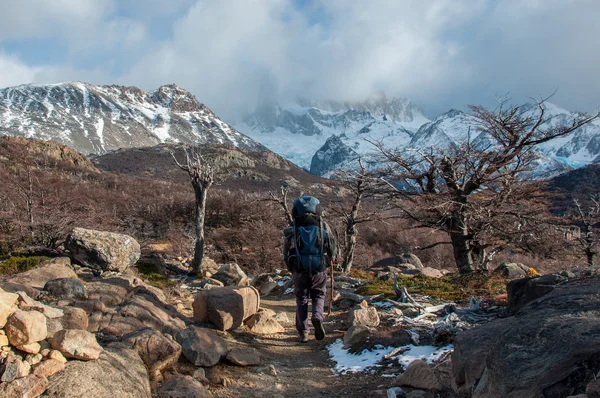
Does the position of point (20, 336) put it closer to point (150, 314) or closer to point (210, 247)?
point (150, 314)

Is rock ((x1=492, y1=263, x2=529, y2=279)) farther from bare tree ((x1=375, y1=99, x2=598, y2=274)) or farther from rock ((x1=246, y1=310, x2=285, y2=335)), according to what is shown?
rock ((x1=246, y1=310, x2=285, y2=335))

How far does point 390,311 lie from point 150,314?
4.00 meters

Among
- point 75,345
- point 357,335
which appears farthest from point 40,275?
point 357,335

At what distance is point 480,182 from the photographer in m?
9.98

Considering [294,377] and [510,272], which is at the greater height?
[510,272]

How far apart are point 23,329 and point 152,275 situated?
9.47m

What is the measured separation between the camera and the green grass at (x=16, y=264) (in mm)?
9244

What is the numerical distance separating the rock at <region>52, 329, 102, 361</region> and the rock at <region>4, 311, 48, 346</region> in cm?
13

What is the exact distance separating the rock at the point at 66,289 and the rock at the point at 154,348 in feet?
5.23

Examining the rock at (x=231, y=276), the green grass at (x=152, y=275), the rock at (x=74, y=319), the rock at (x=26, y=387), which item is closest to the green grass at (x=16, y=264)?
the green grass at (x=152, y=275)

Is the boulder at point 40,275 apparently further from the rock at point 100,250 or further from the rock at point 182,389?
the rock at point 182,389

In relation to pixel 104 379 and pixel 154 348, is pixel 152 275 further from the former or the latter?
pixel 104 379

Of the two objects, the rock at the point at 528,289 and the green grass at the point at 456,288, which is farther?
the green grass at the point at 456,288

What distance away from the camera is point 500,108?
10.1 metres
